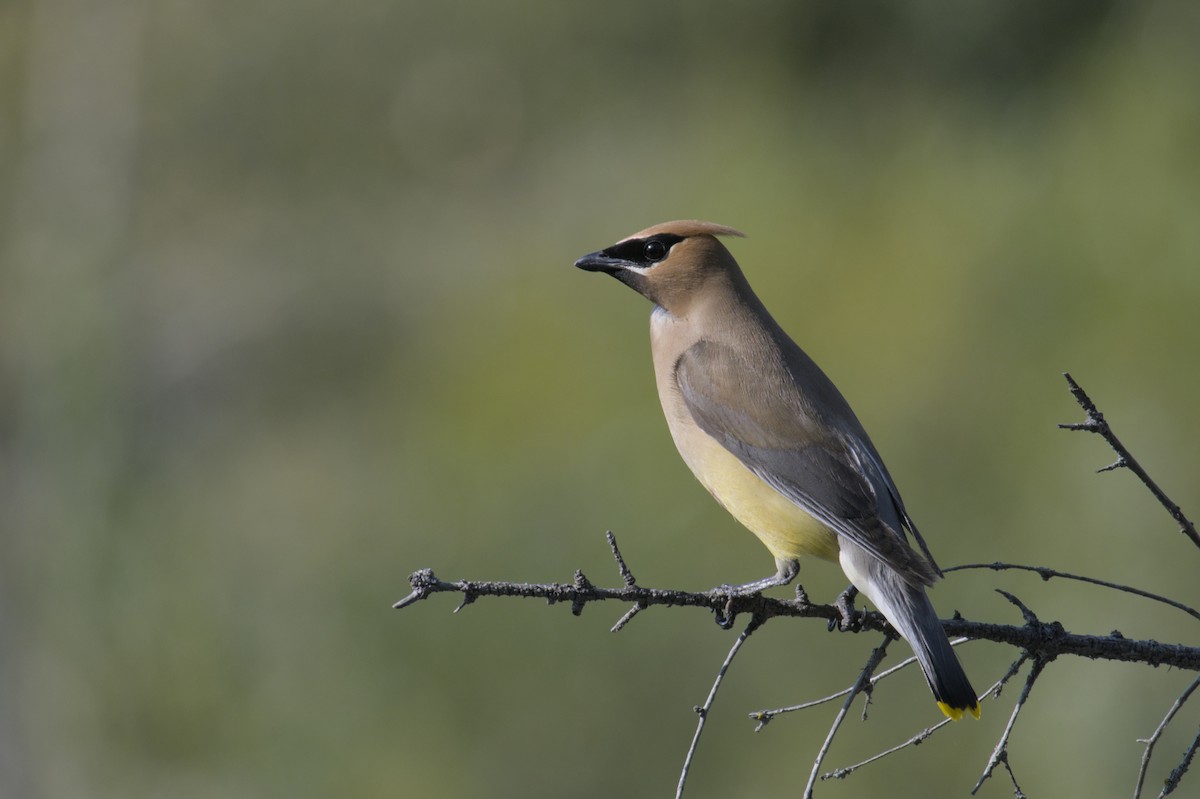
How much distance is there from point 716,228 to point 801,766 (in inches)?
142

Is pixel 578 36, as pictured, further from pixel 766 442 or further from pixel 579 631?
pixel 766 442

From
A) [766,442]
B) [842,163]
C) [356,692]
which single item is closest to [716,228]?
[766,442]

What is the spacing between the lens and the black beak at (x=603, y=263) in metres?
4.00

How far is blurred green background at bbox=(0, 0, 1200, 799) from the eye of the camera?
7.29 m

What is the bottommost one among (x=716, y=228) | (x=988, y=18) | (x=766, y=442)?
(x=766, y=442)

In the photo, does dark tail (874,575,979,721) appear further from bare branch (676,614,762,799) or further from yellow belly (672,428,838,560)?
bare branch (676,614,762,799)

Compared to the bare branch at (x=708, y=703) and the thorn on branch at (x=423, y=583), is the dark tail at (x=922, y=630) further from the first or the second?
the thorn on branch at (x=423, y=583)

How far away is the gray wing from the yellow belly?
0.03 m

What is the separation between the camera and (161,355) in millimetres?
12844

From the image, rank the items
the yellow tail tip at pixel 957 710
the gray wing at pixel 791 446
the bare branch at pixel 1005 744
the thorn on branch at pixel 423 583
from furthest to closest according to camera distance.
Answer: the gray wing at pixel 791 446
the yellow tail tip at pixel 957 710
the bare branch at pixel 1005 744
the thorn on branch at pixel 423 583

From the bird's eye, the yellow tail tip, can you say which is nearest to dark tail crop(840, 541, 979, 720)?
the yellow tail tip

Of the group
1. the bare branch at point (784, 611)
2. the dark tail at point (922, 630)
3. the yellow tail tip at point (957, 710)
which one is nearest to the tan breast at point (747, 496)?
the dark tail at point (922, 630)

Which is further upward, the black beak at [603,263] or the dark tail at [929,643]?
the black beak at [603,263]

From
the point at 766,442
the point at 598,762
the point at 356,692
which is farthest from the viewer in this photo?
the point at 356,692
